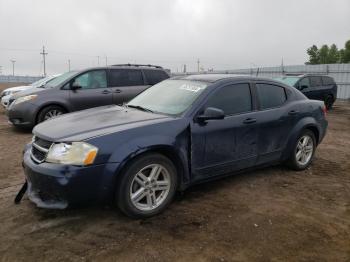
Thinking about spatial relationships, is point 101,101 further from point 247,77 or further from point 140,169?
point 140,169

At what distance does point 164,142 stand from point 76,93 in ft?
18.9

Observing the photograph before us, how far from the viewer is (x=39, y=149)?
3.89 meters

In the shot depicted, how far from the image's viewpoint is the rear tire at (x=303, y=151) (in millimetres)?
5746

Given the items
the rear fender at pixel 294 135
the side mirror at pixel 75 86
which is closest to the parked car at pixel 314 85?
the side mirror at pixel 75 86

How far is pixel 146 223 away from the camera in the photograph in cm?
388

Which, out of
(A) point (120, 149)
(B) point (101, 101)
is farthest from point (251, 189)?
(B) point (101, 101)

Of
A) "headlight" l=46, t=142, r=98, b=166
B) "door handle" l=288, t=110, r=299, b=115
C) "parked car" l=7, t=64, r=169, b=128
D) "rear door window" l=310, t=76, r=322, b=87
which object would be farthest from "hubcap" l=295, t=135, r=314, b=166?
"rear door window" l=310, t=76, r=322, b=87

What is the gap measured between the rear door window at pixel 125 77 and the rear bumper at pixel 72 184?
6166mm

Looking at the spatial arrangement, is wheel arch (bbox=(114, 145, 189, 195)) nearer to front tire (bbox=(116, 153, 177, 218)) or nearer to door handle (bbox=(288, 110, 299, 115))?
front tire (bbox=(116, 153, 177, 218))

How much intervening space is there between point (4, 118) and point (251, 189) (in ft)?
31.9

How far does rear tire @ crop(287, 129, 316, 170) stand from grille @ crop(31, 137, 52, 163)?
3.68 m

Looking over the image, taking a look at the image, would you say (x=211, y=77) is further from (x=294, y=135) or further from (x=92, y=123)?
(x=92, y=123)

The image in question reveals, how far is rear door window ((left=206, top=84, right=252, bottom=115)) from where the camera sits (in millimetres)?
4668

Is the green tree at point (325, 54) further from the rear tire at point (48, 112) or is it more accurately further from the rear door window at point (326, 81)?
the rear tire at point (48, 112)
